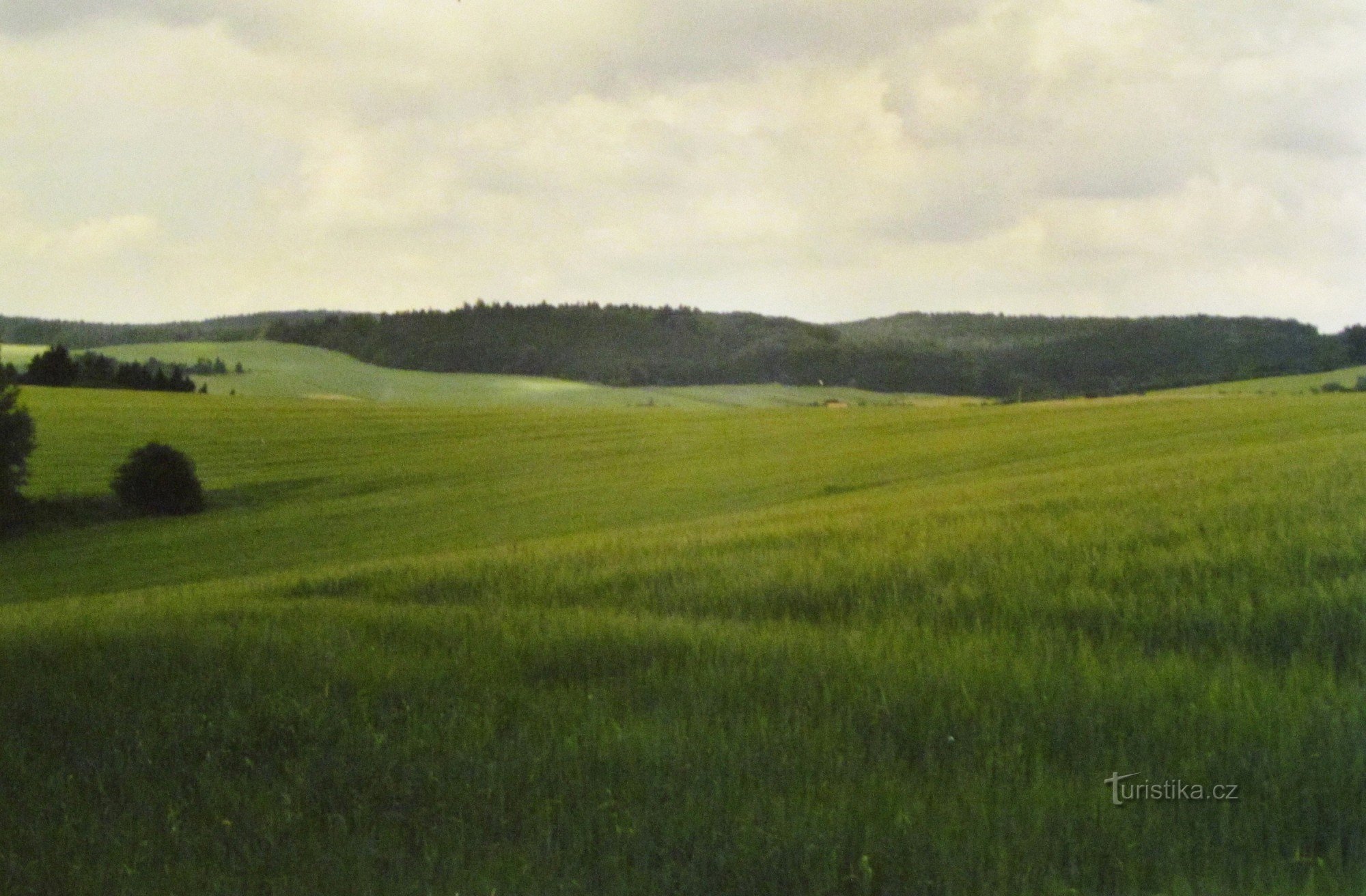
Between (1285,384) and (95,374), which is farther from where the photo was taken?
(1285,384)

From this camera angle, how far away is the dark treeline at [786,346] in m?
20.9

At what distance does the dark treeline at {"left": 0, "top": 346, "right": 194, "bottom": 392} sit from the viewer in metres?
14.9

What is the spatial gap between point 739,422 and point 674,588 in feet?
56.5

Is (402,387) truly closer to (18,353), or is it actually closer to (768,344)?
(768,344)

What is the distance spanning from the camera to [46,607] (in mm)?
10562

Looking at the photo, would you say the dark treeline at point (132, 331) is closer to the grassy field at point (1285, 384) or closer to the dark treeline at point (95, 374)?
the dark treeline at point (95, 374)

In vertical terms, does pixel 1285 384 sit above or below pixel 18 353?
below

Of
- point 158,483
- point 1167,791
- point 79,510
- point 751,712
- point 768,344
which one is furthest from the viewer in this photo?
point 768,344

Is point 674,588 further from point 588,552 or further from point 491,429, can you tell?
point 491,429

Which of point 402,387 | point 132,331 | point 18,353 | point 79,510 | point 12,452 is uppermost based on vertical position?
point 132,331

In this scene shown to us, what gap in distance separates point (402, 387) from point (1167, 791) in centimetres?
2139

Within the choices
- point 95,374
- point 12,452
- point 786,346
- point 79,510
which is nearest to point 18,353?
point 12,452

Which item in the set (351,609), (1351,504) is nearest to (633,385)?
(351,609)

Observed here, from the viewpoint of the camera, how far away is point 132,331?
1705cm
